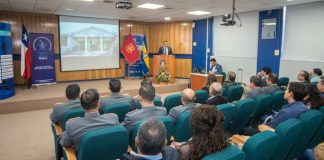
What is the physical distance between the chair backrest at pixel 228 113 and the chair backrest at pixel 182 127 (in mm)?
447

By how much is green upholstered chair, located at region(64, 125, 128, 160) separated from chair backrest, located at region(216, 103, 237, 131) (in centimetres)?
133

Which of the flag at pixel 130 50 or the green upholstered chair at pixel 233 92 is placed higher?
the flag at pixel 130 50

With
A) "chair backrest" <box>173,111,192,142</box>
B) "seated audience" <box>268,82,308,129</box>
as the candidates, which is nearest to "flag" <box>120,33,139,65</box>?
"chair backrest" <box>173,111,192,142</box>

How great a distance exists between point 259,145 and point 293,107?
146 cm

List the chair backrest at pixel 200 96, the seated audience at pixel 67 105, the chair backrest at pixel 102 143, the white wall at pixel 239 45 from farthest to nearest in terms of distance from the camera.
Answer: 1. the white wall at pixel 239 45
2. the chair backrest at pixel 200 96
3. the seated audience at pixel 67 105
4. the chair backrest at pixel 102 143

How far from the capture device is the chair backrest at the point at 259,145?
1837mm

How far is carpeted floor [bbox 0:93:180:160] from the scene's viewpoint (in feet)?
12.5

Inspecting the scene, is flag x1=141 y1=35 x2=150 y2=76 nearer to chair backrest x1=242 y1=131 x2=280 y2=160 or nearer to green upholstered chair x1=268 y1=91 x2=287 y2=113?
green upholstered chair x1=268 y1=91 x2=287 y2=113

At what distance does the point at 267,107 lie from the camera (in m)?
3.96

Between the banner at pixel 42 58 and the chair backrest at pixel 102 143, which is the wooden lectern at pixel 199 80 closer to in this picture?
the banner at pixel 42 58

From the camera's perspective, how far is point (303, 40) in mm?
7395

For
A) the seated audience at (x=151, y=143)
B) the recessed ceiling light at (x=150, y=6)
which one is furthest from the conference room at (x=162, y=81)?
the recessed ceiling light at (x=150, y=6)

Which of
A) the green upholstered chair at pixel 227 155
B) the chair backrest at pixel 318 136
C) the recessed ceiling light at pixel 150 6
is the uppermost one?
the recessed ceiling light at pixel 150 6

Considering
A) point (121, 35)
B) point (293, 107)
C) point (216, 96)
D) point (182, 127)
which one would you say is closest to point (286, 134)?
point (293, 107)
